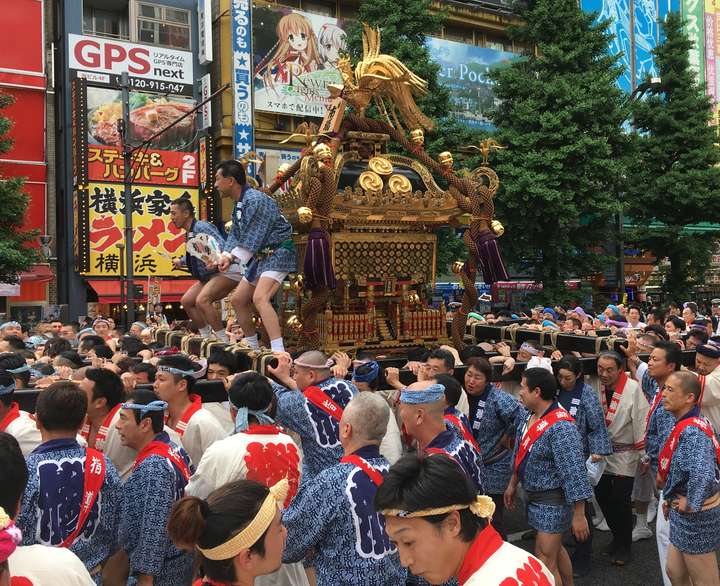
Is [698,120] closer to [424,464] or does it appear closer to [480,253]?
[480,253]

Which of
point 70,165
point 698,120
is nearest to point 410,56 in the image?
point 698,120

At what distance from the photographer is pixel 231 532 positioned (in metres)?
1.90

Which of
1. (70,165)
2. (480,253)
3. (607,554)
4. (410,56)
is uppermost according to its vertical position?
(410,56)

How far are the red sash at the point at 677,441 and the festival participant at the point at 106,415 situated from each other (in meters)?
2.93

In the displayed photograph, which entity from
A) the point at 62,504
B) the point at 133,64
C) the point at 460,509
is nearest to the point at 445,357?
the point at 62,504

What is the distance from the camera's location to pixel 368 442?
2803mm

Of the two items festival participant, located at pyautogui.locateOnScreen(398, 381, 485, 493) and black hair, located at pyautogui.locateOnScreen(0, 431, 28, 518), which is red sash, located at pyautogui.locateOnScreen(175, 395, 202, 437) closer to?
festival participant, located at pyautogui.locateOnScreen(398, 381, 485, 493)

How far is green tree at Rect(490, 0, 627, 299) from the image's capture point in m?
16.1

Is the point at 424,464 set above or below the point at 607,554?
above

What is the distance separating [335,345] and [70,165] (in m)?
16.0

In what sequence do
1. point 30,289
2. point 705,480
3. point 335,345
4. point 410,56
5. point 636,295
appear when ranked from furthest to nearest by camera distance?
point 636,295
point 30,289
point 410,56
point 335,345
point 705,480

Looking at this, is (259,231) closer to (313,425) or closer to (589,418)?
(313,425)

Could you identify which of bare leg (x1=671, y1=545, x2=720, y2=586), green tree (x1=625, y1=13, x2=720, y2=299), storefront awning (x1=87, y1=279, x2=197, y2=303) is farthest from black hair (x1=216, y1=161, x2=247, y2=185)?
green tree (x1=625, y1=13, x2=720, y2=299)

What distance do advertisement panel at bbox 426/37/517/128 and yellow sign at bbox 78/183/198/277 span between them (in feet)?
33.3
